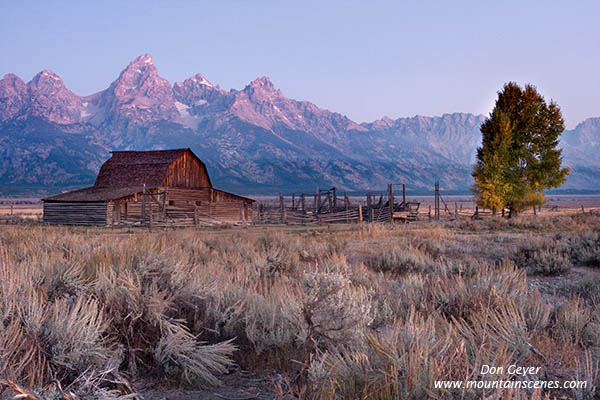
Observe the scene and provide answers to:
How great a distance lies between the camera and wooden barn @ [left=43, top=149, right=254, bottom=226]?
1256 inches

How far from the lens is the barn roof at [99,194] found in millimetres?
31734

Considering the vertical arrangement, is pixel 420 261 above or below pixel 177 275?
below

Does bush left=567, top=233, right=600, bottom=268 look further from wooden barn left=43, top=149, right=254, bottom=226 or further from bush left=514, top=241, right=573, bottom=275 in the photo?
wooden barn left=43, top=149, right=254, bottom=226

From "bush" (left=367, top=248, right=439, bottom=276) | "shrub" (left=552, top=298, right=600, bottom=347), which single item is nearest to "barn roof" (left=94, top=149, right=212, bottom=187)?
"bush" (left=367, top=248, right=439, bottom=276)

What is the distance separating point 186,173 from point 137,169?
3.77 m

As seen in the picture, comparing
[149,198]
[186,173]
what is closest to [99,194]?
[149,198]

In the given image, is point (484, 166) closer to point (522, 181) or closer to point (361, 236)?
point (522, 181)

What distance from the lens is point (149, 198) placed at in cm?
3294

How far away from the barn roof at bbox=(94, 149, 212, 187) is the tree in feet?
73.7

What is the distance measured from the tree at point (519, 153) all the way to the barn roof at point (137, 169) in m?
22.5

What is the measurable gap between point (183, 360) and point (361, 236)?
46.8 ft

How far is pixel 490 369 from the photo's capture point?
8.39 ft

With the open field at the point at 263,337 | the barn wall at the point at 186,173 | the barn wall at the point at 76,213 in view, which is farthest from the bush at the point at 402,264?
the barn wall at the point at 186,173

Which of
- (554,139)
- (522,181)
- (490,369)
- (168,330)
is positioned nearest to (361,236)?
(168,330)
